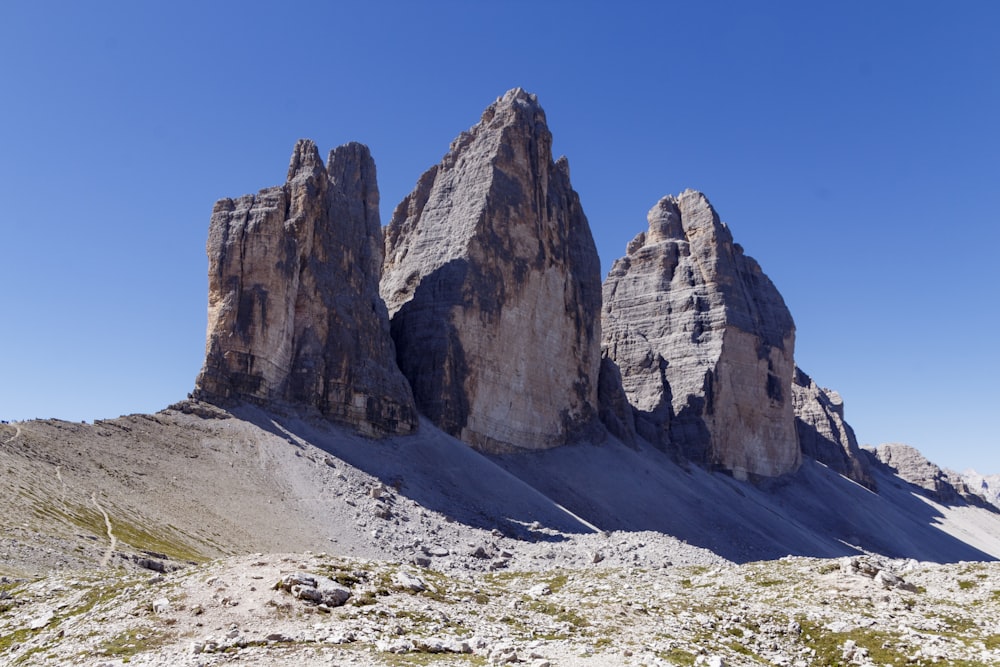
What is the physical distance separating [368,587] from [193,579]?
4277mm

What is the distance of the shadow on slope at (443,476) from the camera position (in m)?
69.8

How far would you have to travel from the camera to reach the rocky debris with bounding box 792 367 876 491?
14975 cm

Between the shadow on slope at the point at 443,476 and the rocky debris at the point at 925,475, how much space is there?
382 feet

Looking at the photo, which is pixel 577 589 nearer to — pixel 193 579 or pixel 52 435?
pixel 193 579

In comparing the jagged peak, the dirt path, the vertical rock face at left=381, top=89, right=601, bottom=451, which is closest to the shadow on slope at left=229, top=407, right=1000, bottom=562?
the vertical rock face at left=381, top=89, right=601, bottom=451

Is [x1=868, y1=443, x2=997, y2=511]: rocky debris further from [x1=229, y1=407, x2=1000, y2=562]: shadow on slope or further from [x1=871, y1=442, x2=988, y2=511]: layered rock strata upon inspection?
[x1=229, y1=407, x2=1000, y2=562]: shadow on slope

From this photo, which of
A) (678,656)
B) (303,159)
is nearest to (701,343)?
(303,159)

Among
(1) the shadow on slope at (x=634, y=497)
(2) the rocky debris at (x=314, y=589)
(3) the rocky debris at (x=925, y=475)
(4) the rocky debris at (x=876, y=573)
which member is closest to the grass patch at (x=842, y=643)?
(4) the rocky debris at (x=876, y=573)

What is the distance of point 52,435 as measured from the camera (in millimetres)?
57781

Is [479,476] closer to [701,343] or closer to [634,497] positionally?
[634,497]

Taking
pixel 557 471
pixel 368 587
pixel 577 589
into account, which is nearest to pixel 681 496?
pixel 557 471

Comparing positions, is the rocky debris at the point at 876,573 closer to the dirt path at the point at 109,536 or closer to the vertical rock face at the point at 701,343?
the dirt path at the point at 109,536

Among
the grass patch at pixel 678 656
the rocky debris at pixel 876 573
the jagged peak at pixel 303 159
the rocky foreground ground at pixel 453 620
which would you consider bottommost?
the grass patch at pixel 678 656

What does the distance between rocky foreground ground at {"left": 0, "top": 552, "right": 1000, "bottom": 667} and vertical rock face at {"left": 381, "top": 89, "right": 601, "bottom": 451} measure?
61.4m
